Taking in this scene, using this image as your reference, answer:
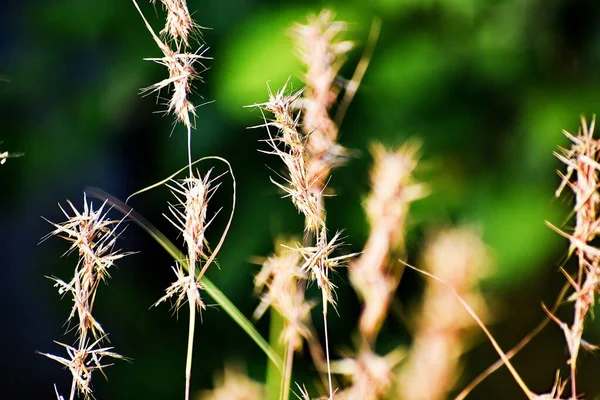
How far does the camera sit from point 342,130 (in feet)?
5.42

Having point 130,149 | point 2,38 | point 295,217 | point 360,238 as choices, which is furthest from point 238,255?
point 2,38

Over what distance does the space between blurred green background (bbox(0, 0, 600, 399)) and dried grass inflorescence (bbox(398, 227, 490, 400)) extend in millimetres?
760

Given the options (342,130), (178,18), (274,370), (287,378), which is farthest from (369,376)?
(342,130)

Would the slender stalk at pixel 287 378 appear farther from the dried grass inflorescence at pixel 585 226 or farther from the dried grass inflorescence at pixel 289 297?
the dried grass inflorescence at pixel 585 226

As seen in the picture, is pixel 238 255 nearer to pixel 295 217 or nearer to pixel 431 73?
pixel 295 217

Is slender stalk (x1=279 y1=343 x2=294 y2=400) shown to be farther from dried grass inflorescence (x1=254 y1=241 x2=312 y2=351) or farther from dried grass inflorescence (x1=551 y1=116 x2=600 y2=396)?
dried grass inflorescence (x1=551 y1=116 x2=600 y2=396)

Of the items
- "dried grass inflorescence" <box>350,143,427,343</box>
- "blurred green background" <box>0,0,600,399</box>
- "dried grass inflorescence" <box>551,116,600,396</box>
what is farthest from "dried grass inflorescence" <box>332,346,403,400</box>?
"blurred green background" <box>0,0,600,399</box>

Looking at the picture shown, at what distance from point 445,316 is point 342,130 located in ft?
3.62

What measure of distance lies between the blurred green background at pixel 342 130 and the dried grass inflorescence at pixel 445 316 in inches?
29.9

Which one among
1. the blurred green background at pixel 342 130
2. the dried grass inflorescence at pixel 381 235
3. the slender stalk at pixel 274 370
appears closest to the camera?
the dried grass inflorescence at pixel 381 235

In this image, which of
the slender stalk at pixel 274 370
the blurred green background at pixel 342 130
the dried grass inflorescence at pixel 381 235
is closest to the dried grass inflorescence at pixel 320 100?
the dried grass inflorescence at pixel 381 235

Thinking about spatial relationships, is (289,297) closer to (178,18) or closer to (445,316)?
(445,316)

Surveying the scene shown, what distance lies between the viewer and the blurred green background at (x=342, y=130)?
1546 mm

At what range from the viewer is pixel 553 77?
1.57 meters
